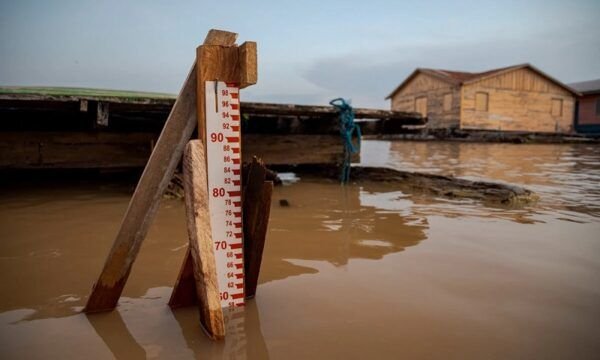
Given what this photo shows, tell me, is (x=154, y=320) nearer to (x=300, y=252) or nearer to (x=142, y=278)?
(x=142, y=278)

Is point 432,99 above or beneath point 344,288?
above

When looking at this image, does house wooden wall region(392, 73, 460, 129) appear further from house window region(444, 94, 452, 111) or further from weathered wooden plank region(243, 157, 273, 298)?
weathered wooden plank region(243, 157, 273, 298)

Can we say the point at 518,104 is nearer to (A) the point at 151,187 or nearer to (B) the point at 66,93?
(B) the point at 66,93

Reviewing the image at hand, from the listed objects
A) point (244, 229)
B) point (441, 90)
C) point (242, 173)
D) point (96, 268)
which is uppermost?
point (441, 90)

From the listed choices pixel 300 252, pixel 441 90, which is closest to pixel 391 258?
pixel 300 252

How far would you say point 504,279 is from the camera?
2.58 meters

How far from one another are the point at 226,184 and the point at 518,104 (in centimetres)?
3378

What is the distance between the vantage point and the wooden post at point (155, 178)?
2.00 metres

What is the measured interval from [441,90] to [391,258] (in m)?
30.0

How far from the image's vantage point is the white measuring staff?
2.01m

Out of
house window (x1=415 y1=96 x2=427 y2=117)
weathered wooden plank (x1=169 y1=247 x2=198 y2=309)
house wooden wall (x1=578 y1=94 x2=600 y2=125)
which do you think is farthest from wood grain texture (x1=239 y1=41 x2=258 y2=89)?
house wooden wall (x1=578 y1=94 x2=600 y2=125)

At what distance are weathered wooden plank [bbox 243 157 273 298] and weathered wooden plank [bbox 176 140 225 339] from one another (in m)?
0.33

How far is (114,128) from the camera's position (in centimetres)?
654

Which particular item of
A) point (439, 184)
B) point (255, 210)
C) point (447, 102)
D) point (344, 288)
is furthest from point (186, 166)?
point (447, 102)
